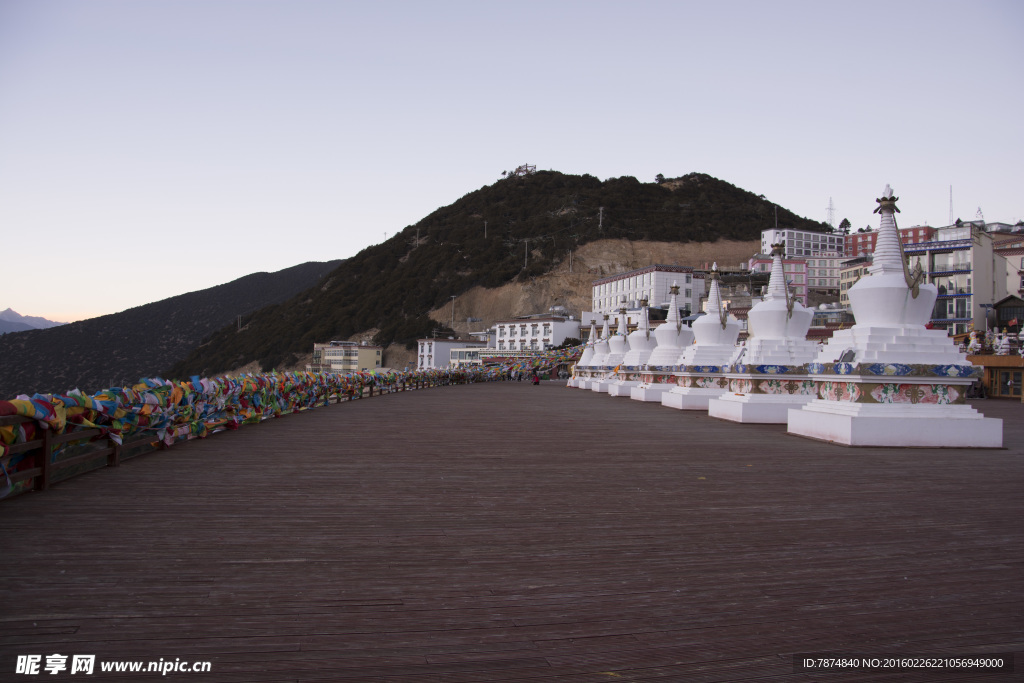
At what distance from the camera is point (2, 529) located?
465 centimetres

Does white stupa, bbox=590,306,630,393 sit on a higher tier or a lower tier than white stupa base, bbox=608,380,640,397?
higher

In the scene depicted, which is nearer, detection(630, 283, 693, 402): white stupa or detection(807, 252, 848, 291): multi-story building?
detection(630, 283, 693, 402): white stupa

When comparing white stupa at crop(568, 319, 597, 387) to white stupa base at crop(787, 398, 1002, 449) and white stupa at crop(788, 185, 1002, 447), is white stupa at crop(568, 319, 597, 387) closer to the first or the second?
white stupa at crop(788, 185, 1002, 447)

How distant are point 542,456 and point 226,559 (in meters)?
5.07

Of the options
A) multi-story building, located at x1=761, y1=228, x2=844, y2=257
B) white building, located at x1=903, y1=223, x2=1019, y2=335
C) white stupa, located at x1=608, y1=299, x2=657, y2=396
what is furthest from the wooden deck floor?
multi-story building, located at x1=761, y1=228, x2=844, y2=257

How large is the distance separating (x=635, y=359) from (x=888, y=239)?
14914mm

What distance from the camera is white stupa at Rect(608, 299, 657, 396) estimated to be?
82.6ft

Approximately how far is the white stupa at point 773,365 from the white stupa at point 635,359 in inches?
388

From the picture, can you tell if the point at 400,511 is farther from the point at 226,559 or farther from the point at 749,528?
the point at 749,528

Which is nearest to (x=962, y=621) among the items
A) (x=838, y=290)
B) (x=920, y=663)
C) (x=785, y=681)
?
(x=920, y=663)

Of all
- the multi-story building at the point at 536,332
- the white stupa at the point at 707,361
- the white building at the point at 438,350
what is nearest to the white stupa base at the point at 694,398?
the white stupa at the point at 707,361

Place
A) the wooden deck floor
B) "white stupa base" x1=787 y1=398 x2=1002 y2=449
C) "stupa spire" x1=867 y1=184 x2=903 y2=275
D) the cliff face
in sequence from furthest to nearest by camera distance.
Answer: the cliff face, "stupa spire" x1=867 y1=184 x2=903 y2=275, "white stupa base" x1=787 y1=398 x2=1002 y2=449, the wooden deck floor

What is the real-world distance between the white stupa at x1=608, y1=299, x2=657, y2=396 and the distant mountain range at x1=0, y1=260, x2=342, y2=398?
94742 mm

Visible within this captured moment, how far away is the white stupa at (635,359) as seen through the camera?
2517 cm
